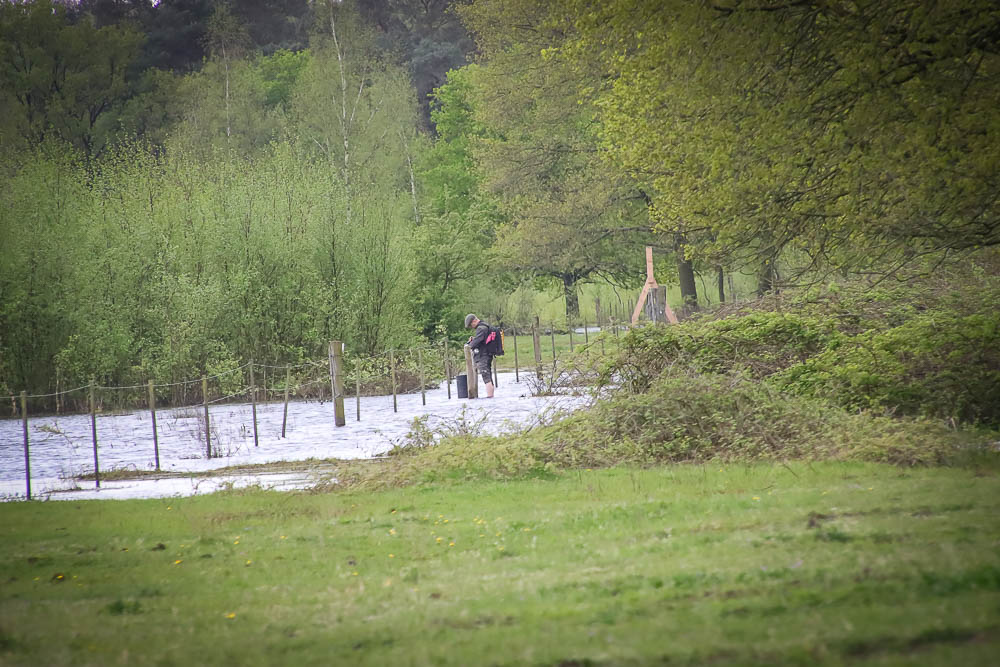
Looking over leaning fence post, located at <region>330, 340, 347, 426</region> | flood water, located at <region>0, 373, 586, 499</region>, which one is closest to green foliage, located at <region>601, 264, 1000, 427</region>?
flood water, located at <region>0, 373, 586, 499</region>

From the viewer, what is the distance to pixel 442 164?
171 ft

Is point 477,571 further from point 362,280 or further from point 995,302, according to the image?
point 362,280

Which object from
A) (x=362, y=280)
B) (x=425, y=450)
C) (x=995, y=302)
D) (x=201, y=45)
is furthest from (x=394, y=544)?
(x=201, y=45)

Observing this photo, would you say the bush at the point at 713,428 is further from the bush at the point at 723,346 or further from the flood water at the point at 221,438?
the flood water at the point at 221,438

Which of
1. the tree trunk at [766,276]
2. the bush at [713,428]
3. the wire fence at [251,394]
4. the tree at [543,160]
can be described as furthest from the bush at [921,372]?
the tree at [543,160]

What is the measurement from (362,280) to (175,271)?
5540 millimetres

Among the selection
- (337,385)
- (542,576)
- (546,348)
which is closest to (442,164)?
(546,348)

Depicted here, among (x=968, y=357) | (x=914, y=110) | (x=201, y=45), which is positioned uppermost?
(x=201, y=45)

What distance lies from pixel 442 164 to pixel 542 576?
46.3 meters

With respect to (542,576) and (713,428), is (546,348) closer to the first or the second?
(713,428)

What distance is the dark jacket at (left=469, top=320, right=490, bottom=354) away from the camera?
26594 mm

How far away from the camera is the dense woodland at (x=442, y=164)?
12328 mm

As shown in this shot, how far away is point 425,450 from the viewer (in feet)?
49.9

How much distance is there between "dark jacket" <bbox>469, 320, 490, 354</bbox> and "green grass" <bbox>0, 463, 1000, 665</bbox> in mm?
14954
